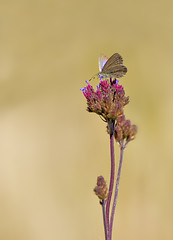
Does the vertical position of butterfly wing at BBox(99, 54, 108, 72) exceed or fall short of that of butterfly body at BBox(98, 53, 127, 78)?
it exceeds it

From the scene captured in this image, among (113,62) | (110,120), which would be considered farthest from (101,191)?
(113,62)

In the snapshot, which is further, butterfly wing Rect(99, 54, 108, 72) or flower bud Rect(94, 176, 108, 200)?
butterfly wing Rect(99, 54, 108, 72)

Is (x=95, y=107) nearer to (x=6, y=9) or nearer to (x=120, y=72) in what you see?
(x=120, y=72)

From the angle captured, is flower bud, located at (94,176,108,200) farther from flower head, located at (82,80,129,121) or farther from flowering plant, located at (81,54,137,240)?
flower head, located at (82,80,129,121)

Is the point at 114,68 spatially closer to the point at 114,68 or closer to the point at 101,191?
the point at 114,68

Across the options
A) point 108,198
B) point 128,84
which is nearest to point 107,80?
point 108,198

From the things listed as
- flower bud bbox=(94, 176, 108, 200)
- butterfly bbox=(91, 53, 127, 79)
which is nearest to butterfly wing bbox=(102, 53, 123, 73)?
butterfly bbox=(91, 53, 127, 79)

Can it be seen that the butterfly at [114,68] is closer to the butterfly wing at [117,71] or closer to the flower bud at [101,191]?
the butterfly wing at [117,71]
